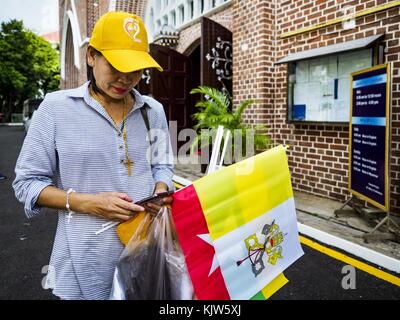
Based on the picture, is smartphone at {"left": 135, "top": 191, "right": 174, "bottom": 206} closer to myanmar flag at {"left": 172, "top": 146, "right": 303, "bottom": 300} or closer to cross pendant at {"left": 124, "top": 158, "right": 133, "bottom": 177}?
myanmar flag at {"left": 172, "top": 146, "right": 303, "bottom": 300}

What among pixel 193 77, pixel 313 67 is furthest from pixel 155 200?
pixel 193 77

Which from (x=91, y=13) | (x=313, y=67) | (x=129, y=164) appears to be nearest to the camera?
(x=129, y=164)

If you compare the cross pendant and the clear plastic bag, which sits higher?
the cross pendant

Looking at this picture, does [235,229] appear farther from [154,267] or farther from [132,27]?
[132,27]

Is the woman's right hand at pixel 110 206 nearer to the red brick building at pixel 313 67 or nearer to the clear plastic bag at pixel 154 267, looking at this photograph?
the clear plastic bag at pixel 154 267

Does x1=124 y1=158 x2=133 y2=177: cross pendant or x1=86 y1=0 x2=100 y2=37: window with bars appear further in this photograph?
x1=86 y1=0 x2=100 y2=37: window with bars

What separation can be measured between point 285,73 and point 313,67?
77 centimetres

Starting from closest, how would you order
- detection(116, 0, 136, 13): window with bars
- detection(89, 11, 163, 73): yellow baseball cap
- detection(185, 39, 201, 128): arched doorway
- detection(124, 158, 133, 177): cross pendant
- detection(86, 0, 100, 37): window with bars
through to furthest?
detection(89, 11, 163, 73): yellow baseball cap → detection(124, 158, 133, 177): cross pendant → detection(185, 39, 201, 128): arched doorway → detection(116, 0, 136, 13): window with bars → detection(86, 0, 100, 37): window with bars

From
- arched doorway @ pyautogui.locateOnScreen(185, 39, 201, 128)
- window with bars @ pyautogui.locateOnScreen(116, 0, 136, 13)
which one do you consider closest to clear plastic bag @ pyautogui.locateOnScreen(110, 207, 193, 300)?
arched doorway @ pyautogui.locateOnScreen(185, 39, 201, 128)

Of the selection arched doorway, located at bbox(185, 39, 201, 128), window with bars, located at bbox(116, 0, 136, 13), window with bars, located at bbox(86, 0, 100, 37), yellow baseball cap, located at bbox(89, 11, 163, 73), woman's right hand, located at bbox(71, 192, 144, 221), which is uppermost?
window with bars, located at bbox(86, 0, 100, 37)

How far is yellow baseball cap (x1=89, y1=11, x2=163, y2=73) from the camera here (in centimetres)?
145

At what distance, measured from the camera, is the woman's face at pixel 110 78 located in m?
1.54

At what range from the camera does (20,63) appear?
45.7 m
